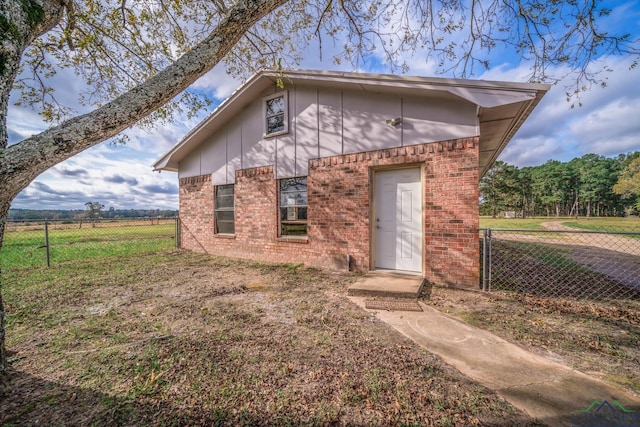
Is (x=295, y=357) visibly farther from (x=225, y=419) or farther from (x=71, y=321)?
(x=71, y=321)

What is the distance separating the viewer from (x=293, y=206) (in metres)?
7.10

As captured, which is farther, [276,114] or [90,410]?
[276,114]

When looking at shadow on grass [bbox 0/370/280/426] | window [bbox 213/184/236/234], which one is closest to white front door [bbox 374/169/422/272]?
shadow on grass [bbox 0/370/280/426]

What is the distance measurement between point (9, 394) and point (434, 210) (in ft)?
19.2

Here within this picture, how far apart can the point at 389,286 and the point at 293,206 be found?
3.53 metres

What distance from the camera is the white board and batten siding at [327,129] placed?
505 cm

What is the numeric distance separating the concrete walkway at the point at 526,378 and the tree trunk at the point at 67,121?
3762mm

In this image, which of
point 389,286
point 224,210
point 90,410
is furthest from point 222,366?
point 224,210

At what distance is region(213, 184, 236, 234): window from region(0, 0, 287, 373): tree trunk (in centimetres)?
606

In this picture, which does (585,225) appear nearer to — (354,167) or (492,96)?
(492,96)

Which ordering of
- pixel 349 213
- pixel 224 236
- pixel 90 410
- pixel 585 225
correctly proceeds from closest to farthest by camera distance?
pixel 90 410 → pixel 349 213 → pixel 224 236 → pixel 585 225

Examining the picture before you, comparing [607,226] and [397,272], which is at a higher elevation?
[607,226]

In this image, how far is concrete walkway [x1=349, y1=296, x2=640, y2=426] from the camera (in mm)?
1809

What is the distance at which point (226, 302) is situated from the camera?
4215 millimetres
